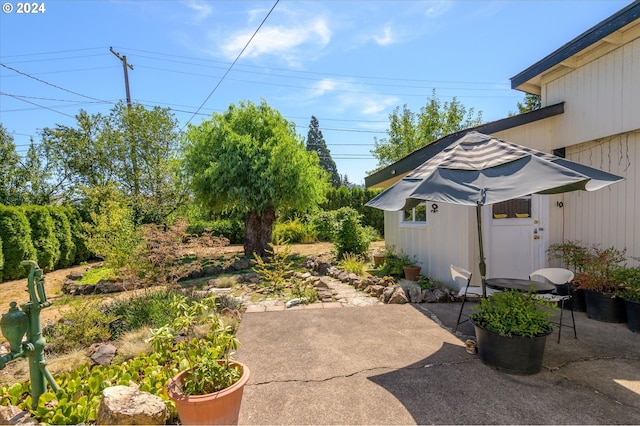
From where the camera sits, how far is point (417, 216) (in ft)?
23.1

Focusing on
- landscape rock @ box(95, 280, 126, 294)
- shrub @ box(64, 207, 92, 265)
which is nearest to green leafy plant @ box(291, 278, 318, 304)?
landscape rock @ box(95, 280, 126, 294)

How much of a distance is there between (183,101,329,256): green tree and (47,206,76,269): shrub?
4865mm

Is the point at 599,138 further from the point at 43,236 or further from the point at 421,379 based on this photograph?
the point at 43,236

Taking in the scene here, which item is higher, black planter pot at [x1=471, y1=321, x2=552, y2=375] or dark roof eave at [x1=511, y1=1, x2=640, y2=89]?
dark roof eave at [x1=511, y1=1, x2=640, y2=89]

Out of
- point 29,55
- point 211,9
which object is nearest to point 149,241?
point 211,9

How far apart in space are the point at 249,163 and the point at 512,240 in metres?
6.55

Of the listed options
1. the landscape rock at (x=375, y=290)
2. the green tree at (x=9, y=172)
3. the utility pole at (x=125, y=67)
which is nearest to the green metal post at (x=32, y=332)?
the landscape rock at (x=375, y=290)

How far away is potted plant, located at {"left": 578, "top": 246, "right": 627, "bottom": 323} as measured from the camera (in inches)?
155

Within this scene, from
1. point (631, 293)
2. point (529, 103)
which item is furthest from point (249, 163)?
point (529, 103)

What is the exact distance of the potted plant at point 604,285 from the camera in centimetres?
393

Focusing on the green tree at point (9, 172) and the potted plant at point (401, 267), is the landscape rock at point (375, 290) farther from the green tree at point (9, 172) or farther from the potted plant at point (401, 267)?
the green tree at point (9, 172)

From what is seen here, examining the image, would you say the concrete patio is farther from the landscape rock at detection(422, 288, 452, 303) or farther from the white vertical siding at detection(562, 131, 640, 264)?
the white vertical siding at detection(562, 131, 640, 264)

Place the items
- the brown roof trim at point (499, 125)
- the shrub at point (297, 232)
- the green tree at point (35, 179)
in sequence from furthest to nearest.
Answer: the shrub at point (297, 232)
the green tree at point (35, 179)
the brown roof trim at point (499, 125)

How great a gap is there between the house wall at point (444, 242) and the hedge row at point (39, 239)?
307 inches
